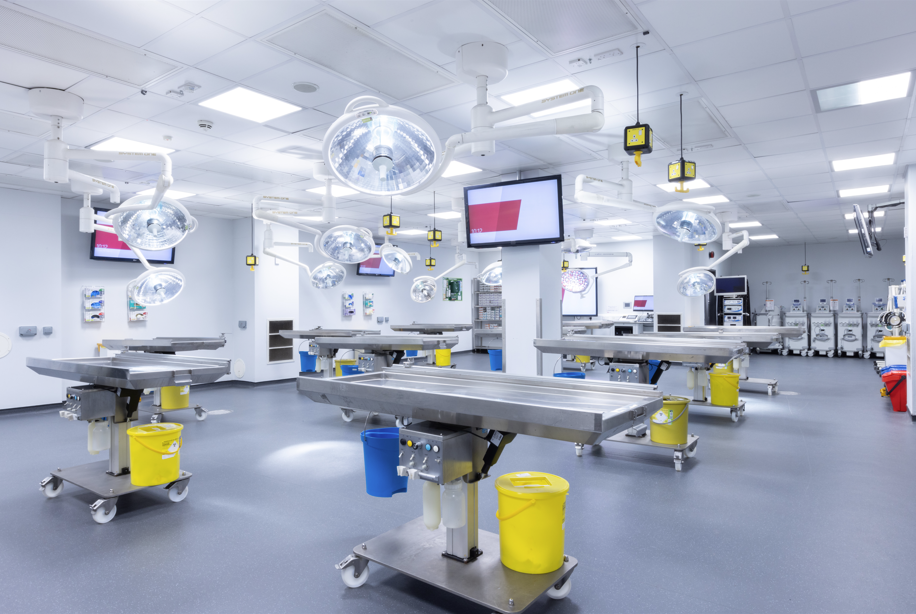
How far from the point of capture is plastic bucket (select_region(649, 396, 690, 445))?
4715 millimetres

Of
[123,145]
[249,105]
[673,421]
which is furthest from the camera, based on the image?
[123,145]

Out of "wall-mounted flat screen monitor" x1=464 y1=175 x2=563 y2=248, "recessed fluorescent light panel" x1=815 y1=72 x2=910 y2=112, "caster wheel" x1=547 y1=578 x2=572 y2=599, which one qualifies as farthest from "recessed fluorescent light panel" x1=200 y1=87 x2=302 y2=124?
"recessed fluorescent light panel" x1=815 y1=72 x2=910 y2=112

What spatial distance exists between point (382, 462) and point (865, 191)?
870 cm

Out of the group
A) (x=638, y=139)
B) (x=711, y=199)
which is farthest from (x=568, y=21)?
(x=711, y=199)

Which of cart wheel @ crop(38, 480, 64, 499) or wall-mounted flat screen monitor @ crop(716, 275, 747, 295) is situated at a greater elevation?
wall-mounted flat screen monitor @ crop(716, 275, 747, 295)

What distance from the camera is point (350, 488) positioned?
4012mm

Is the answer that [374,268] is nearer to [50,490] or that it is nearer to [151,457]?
[50,490]

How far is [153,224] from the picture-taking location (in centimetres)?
393

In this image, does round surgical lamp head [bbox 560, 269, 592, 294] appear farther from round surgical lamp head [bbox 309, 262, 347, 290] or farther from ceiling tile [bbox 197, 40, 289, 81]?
ceiling tile [bbox 197, 40, 289, 81]

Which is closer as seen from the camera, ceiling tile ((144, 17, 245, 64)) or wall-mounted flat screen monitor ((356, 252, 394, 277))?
ceiling tile ((144, 17, 245, 64))

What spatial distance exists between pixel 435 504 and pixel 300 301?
9.09 meters

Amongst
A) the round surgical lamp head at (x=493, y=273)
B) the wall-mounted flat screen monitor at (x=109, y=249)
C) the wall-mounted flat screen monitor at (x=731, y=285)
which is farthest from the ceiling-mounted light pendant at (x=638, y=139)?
the wall-mounted flat screen monitor at (x=731, y=285)

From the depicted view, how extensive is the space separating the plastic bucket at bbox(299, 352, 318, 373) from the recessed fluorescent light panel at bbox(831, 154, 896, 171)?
8766 millimetres

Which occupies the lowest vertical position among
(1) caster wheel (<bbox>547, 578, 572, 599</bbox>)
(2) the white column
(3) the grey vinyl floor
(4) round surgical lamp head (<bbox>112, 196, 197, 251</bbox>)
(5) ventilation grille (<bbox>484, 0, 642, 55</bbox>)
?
(3) the grey vinyl floor
